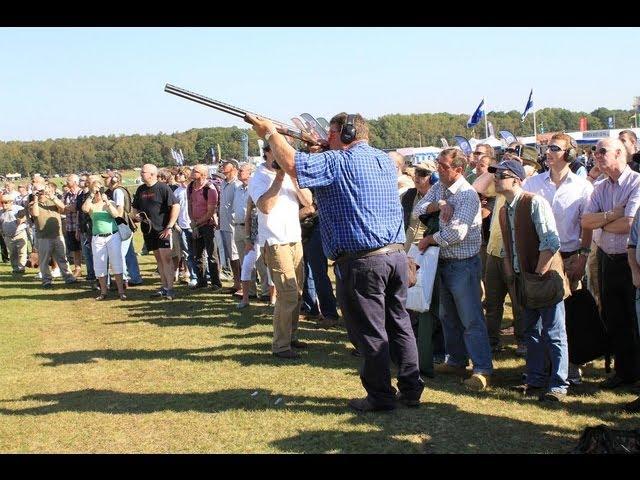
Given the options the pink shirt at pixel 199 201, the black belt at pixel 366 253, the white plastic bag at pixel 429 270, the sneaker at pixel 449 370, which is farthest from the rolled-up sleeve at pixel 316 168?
the pink shirt at pixel 199 201

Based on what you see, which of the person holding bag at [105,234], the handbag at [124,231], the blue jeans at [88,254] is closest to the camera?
the person holding bag at [105,234]

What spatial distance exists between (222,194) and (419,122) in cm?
13370

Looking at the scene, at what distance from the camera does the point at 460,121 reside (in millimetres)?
146625

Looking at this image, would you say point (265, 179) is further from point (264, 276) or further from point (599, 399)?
point (599, 399)

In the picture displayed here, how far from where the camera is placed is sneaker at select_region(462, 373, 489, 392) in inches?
219

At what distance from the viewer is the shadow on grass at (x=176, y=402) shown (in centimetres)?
536

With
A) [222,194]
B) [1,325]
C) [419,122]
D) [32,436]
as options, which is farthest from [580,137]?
[419,122]

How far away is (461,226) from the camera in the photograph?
552 centimetres

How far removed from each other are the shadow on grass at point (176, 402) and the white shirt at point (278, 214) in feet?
5.77

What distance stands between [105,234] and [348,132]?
23.7 feet

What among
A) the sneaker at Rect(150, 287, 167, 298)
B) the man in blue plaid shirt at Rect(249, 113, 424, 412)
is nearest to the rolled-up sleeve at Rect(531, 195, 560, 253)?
the man in blue plaid shirt at Rect(249, 113, 424, 412)

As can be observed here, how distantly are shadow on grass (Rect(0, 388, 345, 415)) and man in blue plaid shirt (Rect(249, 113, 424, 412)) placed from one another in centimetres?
56

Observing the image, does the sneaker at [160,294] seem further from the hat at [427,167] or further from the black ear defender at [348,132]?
the black ear defender at [348,132]
